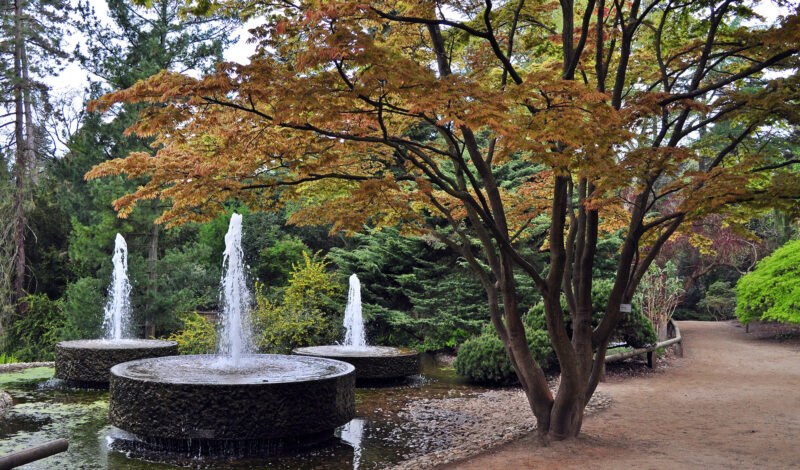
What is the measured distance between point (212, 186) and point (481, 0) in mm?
3513

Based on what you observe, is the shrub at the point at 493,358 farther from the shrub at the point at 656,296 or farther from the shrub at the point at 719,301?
the shrub at the point at 719,301

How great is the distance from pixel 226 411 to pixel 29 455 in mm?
3200

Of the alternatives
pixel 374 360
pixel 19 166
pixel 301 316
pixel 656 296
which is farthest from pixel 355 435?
pixel 19 166

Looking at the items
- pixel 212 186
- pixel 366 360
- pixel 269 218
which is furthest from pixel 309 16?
pixel 269 218

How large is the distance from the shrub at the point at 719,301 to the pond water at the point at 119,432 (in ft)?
49.7

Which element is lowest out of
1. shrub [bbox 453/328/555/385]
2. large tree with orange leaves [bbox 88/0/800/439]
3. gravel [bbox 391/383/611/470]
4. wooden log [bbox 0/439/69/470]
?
gravel [bbox 391/383/611/470]

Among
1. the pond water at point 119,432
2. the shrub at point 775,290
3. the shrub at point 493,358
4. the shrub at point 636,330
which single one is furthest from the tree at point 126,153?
the shrub at point 775,290

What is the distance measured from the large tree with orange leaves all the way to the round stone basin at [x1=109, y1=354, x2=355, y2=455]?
1690 mm

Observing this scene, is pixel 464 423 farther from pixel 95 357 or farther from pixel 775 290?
pixel 775 290

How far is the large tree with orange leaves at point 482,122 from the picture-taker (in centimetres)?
450

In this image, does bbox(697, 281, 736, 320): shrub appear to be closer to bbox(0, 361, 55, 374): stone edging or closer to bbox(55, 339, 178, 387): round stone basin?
bbox(55, 339, 178, 387): round stone basin

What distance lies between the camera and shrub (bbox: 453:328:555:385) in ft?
32.4

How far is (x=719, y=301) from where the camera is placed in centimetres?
2081

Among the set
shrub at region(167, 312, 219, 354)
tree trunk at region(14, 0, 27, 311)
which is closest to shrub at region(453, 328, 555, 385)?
shrub at region(167, 312, 219, 354)
